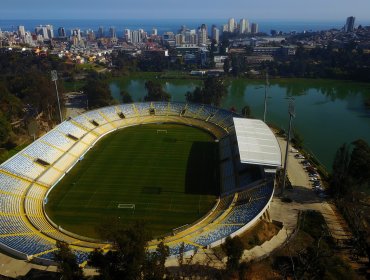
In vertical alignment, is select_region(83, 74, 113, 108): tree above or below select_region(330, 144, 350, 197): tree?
below

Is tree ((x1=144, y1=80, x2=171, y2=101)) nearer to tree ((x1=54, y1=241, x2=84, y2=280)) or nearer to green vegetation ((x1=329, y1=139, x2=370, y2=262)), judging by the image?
green vegetation ((x1=329, y1=139, x2=370, y2=262))

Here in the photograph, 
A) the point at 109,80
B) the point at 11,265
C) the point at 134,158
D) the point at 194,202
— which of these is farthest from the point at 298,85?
the point at 11,265

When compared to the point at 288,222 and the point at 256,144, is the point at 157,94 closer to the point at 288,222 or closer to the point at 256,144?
the point at 256,144

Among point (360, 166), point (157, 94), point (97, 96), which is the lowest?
point (97, 96)

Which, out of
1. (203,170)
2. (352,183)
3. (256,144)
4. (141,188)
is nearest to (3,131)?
(141,188)

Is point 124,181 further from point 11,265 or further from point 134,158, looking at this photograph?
point 11,265

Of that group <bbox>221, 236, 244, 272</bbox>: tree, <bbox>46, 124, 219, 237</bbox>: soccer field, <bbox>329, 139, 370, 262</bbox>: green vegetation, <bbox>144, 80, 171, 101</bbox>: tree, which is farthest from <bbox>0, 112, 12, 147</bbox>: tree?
<bbox>329, 139, 370, 262</bbox>: green vegetation
